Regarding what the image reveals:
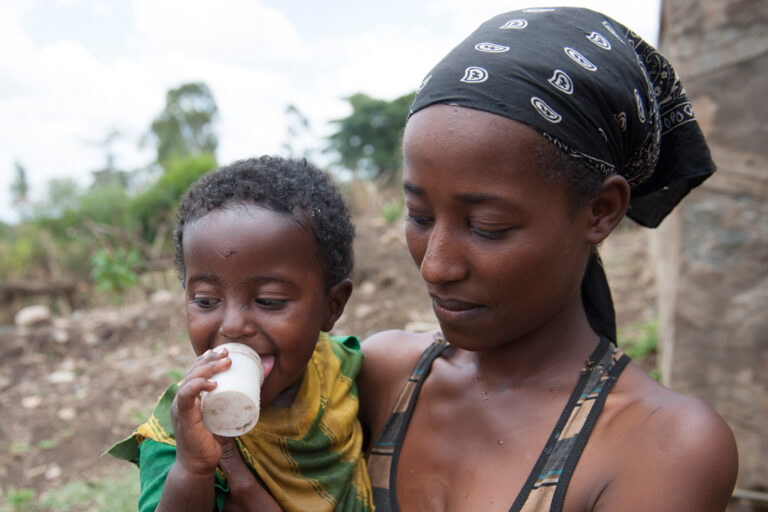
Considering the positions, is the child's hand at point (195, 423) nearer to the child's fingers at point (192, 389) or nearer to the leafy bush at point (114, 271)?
the child's fingers at point (192, 389)

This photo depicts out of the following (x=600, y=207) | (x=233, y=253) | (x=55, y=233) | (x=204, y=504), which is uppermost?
(x=600, y=207)

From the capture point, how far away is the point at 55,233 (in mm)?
14672

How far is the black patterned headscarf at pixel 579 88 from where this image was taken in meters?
1.21

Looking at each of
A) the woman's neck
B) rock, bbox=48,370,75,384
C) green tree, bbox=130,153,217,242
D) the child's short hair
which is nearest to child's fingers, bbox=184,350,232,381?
the child's short hair

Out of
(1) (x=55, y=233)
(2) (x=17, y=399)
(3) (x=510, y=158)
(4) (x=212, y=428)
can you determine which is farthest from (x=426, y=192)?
(1) (x=55, y=233)

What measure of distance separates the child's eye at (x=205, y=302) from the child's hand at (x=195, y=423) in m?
0.20

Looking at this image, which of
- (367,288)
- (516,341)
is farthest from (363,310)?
(516,341)

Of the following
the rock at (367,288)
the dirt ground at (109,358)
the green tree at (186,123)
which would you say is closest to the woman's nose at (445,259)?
the dirt ground at (109,358)

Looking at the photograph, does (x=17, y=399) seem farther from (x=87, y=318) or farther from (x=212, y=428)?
(x=212, y=428)

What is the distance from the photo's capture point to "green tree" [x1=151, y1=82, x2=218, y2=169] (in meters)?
30.2

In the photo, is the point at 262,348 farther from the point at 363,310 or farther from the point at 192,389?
the point at 363,310

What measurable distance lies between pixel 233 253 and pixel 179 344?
20.2ft

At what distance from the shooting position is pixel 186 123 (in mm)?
32625

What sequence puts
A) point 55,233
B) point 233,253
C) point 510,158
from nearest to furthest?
point 510,158, point 233,253, point 55,233
